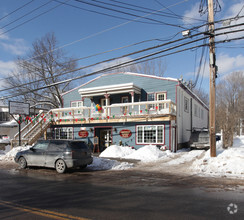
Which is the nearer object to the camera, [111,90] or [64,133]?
[111,90]

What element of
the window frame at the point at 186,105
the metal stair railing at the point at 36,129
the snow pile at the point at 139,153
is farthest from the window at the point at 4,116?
the window frame at the point at 186,105

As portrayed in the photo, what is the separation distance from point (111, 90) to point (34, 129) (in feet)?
27.2

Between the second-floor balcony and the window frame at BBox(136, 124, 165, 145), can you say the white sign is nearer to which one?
the second-floor balcony

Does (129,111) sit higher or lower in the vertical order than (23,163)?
higher

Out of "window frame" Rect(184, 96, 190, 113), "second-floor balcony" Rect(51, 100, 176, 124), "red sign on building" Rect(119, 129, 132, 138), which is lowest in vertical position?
"red sign on building" Rect(119, 129, 132, 138)

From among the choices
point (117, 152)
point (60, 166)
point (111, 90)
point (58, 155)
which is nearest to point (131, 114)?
point (111, 90)

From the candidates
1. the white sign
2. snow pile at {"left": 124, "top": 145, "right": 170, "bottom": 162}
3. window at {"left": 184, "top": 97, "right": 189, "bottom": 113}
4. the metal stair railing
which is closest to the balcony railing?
the metal stair railing

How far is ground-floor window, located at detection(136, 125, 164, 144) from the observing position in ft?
63.0

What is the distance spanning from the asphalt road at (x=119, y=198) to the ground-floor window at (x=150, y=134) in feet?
30.7

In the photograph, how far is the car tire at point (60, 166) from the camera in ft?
36.4

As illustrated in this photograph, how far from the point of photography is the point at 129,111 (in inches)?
859

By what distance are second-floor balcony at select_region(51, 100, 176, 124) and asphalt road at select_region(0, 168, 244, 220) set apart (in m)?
9.32

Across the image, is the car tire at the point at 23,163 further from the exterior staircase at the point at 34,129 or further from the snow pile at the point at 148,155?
the exterior staircase at the point at 34,129

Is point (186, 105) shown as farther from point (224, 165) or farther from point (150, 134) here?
point (224, 165)
